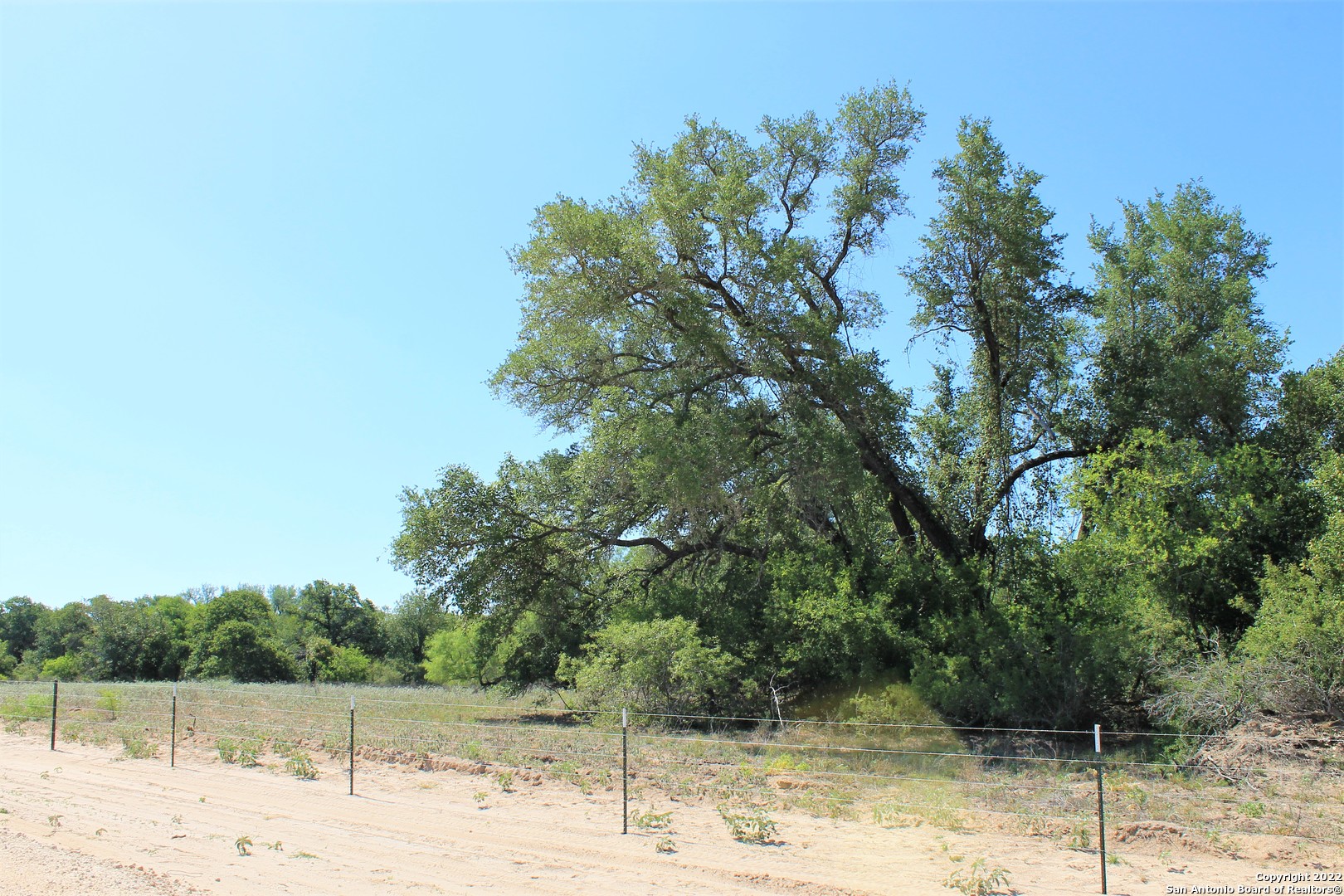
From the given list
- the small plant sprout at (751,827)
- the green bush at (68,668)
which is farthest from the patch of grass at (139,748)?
the green bush at (68,668)

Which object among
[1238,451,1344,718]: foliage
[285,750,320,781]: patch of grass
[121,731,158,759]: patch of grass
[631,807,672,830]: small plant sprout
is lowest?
[121,731,158,759]: patch of grass

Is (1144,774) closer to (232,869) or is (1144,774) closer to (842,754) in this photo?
(842,754)

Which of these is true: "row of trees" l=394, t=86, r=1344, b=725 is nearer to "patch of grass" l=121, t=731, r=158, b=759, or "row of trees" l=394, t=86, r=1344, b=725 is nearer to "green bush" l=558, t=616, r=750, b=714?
"green bush" l=558, t=616, r=750, b=714

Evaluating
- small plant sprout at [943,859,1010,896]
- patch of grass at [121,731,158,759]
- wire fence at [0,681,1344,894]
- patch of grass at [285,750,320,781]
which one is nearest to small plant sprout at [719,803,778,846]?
wire fence at [0,681,1344,894]

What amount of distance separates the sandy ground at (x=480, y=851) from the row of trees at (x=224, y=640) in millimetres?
25515

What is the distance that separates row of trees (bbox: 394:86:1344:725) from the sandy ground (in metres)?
6.99

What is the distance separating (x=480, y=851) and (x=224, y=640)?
1835 inches

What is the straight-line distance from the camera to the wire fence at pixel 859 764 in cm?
975

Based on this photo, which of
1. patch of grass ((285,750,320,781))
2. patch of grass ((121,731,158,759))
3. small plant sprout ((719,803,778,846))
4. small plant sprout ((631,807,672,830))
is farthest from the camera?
patch of grass ((121,731,158,759))

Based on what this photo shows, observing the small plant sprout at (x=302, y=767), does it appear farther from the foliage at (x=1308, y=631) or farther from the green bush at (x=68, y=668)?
the green bush at (x=68, y=668)

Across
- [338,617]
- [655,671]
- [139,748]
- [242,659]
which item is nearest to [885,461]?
[655,671]

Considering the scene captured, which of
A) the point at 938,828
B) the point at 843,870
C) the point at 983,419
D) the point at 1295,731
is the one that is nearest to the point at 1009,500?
the point at 983,419

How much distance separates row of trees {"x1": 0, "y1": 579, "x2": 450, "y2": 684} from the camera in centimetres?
4975

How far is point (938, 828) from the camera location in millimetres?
9594
